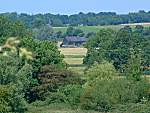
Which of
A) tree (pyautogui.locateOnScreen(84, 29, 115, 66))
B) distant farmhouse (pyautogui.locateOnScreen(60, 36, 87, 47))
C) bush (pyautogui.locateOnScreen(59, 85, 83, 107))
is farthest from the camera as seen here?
distant farmhouse (pyautogui.locateOnScreen(60, 36, 87, 47))

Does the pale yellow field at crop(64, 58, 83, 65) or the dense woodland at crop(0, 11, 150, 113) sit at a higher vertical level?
the dense woodland at crop(0, 11, 150, 113)

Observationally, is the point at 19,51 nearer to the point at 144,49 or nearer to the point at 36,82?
the point at 36,82

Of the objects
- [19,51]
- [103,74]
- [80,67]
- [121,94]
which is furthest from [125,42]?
[19,51]

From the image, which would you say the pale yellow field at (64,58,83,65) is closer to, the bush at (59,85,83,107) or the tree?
the tree

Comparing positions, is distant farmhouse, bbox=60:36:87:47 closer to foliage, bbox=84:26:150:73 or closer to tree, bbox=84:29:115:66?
tree, bbox=84:29:115:66

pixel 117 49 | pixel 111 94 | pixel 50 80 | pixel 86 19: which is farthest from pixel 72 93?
pixel 86 19

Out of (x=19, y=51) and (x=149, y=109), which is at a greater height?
(x=19, y=51)

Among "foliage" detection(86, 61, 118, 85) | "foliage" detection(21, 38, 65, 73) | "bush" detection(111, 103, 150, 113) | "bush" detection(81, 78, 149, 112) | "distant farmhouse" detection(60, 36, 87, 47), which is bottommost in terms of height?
"distant farmhouse" detection(60, 36, 87, 47)

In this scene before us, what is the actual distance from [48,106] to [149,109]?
6.03 m

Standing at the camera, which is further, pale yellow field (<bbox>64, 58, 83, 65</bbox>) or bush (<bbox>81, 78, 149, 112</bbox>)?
pale yellow field (<bbox>64, 58, 83, 65</bbox>)

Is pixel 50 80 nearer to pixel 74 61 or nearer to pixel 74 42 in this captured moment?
pixel 74 61

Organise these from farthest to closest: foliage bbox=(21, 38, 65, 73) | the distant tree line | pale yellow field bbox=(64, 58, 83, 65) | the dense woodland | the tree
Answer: the distant tree line < pale yellow field bbox=(64, 58, 83, 65) < the tree < foliage bbox=(21, 38, 65, 73) < the dense woodland

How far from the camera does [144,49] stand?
5978cm

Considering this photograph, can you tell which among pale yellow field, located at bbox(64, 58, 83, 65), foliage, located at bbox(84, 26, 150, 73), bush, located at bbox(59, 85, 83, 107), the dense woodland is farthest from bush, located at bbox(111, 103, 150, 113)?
pale yellow field, located at bbox(64, 58, 83, 65)
